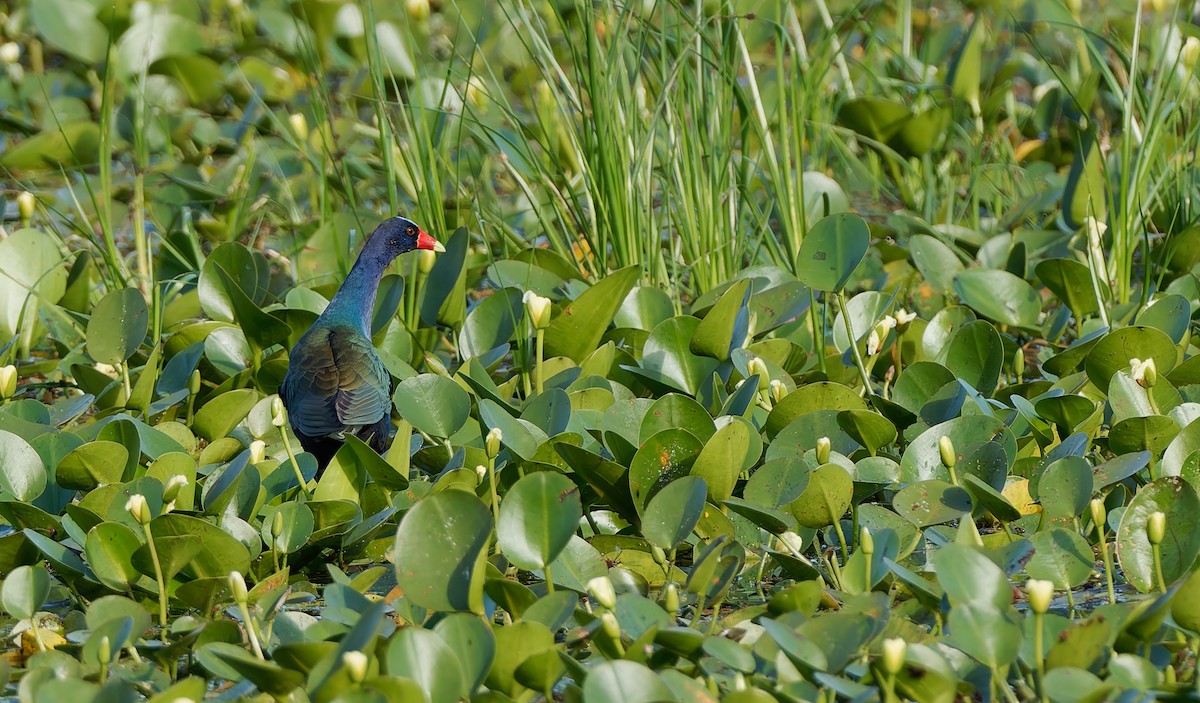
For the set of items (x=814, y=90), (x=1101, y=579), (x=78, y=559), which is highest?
(x=814, y=90)

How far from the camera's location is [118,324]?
3.25 meters

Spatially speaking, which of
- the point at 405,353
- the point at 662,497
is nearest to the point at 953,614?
the point at 662,497

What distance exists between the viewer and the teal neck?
3586 millimetres

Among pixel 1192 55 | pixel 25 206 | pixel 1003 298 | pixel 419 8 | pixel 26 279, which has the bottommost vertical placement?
pixel 1003 298

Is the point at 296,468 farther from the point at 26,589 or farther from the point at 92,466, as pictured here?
the point at 26,589

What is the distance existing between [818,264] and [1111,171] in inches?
57.0

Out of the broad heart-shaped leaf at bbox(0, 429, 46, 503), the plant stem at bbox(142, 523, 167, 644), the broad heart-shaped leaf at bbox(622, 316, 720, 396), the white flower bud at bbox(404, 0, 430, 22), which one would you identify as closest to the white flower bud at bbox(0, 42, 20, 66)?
the white flower bud at bbox(404, 0, 430, 22)

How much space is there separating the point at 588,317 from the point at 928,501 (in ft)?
3.53

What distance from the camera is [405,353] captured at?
3.63 m

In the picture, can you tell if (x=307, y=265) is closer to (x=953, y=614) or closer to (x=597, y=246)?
(x=597, y=246)

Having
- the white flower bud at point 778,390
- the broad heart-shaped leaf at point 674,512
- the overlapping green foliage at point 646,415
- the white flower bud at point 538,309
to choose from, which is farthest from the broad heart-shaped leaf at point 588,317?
the broad heart-shaped leaf at point 674,512

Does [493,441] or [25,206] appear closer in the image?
[493,441]

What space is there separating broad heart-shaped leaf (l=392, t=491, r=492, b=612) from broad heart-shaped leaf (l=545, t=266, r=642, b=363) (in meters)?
1.19

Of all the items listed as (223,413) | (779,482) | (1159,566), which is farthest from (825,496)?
(223,413)
